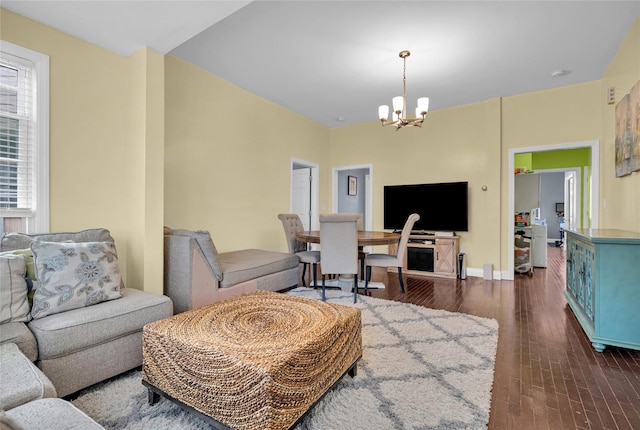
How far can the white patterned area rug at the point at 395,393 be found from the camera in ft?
4.74

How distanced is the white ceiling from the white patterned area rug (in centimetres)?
245

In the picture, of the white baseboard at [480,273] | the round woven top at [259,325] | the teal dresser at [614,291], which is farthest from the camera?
the white baseboard at [480,273]

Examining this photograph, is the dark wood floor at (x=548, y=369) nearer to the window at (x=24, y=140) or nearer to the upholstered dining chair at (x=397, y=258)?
the upholstered dining chair at (x=397, y=258)

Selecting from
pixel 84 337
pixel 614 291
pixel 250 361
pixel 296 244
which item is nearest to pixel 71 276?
pixel 84 337

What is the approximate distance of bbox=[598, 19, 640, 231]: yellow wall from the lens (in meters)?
2.77

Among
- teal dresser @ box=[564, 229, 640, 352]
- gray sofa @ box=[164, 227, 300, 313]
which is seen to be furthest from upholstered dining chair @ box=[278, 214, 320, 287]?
teal dresser @ box=[564, 229, 640, 352]

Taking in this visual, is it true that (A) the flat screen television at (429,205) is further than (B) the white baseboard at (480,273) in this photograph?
Yes

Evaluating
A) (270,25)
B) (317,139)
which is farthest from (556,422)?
(317,139)

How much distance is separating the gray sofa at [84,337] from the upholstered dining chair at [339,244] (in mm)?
1747

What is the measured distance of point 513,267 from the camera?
4574 mm

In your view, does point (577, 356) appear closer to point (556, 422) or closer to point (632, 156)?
point (556, 422)

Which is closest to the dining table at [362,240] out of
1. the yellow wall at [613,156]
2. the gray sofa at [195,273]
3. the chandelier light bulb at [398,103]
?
the gray sofa at [195,273]

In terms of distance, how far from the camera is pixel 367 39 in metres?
3.04

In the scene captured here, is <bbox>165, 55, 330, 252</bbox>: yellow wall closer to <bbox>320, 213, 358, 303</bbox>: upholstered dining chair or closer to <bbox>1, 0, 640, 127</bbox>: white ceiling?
<bbox>1, 0, 640, 127</bbox>: white ceiling
